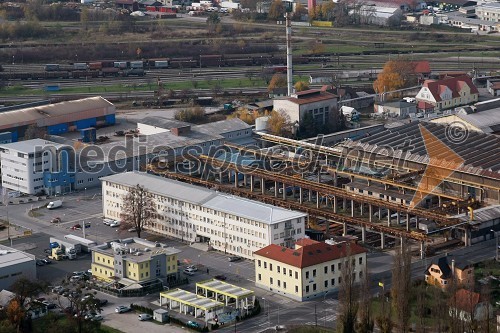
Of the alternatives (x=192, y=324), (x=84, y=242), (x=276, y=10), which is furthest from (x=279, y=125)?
(x=276, y=10)

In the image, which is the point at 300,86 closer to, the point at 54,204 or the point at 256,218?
the point at 54,204

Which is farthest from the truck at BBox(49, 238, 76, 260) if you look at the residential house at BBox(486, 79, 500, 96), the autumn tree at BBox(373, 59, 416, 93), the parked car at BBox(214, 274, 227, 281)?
the residential house at BBox(486, 79, 500, 96)

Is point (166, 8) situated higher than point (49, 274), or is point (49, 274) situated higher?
point (166, 8)

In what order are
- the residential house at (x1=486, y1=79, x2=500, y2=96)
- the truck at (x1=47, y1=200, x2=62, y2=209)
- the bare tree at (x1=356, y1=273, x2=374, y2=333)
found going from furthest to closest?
the residential house at (x1=486, y1=79, x2=500, y2=96)
the truck at (x1=47, y1=200, x2=62, y2=209)
the bare tree at (x1=356, y1=273, x2=374, y2=333)

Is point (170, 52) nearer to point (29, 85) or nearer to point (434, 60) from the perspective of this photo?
point (29, 85)

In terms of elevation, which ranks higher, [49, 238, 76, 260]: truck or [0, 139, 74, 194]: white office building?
[0, 139, 74, 194]: white office building

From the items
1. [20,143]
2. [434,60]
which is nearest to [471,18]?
[434,60]

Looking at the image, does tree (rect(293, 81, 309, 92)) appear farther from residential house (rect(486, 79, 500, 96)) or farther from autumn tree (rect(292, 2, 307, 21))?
autumn tree (rect(292, 2, 307, 21))

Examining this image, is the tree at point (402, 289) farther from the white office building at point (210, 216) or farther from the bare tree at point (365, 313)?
the white office building at point (210, 216)
